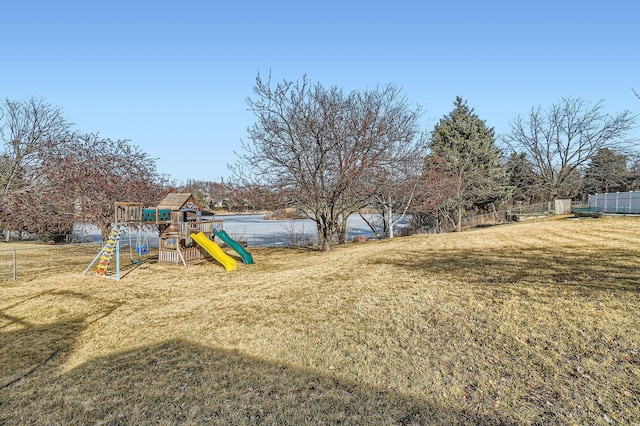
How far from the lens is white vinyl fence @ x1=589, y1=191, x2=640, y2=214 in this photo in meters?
19.2

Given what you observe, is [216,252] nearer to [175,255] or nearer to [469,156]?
[175,255]

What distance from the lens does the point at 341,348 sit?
5277 mm

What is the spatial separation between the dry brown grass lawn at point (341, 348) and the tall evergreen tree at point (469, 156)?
61.3ft

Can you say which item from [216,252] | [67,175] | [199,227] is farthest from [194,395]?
[67,175]

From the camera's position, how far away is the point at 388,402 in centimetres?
388

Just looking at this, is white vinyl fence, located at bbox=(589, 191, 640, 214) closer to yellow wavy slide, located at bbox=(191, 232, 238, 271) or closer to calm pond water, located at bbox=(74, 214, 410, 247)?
calm pond water, located at bbox=(74, 214, 410, 247)

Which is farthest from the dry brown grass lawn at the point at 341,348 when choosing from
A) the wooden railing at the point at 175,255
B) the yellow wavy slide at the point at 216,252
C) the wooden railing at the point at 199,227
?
the wooden railing at the point at 199,227

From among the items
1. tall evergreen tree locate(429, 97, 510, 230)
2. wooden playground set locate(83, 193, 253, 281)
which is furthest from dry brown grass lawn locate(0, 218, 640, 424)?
tall evergreen tree locate(429, 97, 510, 230)

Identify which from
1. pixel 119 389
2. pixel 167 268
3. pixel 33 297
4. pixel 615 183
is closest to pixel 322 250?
pixel 167 268

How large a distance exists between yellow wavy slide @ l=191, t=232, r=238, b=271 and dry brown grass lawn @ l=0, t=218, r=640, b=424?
2.54 meters

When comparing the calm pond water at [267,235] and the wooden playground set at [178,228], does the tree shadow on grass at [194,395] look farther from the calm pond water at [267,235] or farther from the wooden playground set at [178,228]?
the calm pond water at [267,235]

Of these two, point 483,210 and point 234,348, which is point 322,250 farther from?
point 483,210

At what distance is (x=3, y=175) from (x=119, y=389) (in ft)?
49.8

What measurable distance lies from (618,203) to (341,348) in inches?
935
